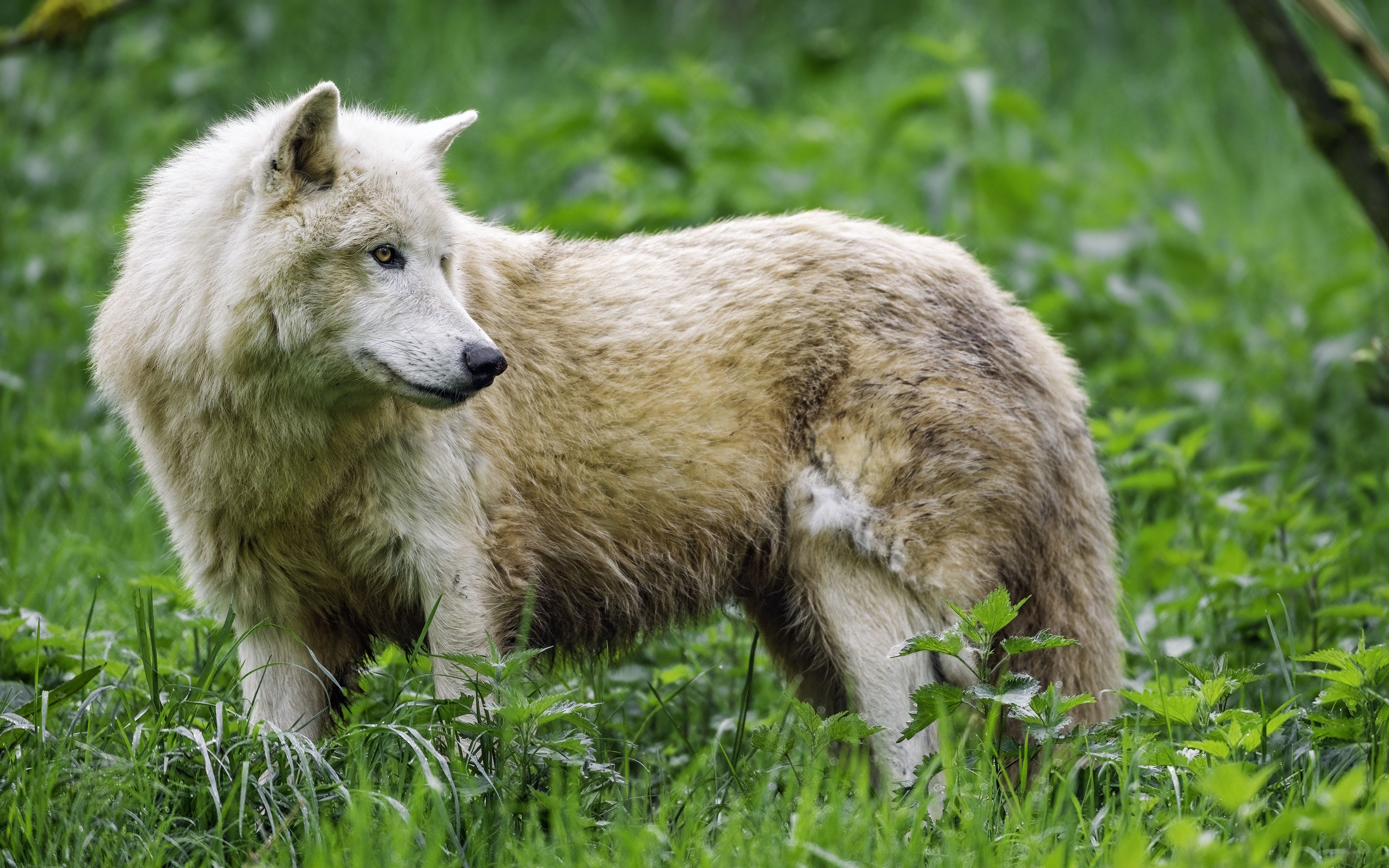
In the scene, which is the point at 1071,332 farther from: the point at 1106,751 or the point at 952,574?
the point at 1106,751

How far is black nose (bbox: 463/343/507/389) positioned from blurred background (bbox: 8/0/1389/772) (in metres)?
1.52

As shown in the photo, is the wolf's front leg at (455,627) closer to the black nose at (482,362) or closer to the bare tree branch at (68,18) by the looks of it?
the black nose at (482,362)

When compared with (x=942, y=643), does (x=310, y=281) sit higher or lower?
higher

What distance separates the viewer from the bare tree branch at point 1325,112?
502 cm

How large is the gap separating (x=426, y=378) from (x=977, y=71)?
5811mm

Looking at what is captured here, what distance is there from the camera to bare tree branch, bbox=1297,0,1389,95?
463 cm

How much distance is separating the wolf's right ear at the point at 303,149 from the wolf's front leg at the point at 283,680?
1314 millimetres

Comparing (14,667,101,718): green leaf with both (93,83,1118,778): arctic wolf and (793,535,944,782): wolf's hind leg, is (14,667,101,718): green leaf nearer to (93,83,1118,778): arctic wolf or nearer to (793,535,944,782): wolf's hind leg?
(93,83,1118,778): arctic wolf

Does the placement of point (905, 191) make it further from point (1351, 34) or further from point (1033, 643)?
point (1033, 643)

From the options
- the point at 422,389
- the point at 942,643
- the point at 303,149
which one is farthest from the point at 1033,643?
the point at 303,149

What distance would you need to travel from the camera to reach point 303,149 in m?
3.54

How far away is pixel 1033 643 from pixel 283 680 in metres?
2.22

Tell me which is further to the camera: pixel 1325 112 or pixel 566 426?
pixel 1325 112

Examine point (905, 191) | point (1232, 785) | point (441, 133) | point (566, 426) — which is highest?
point (441, 133)
